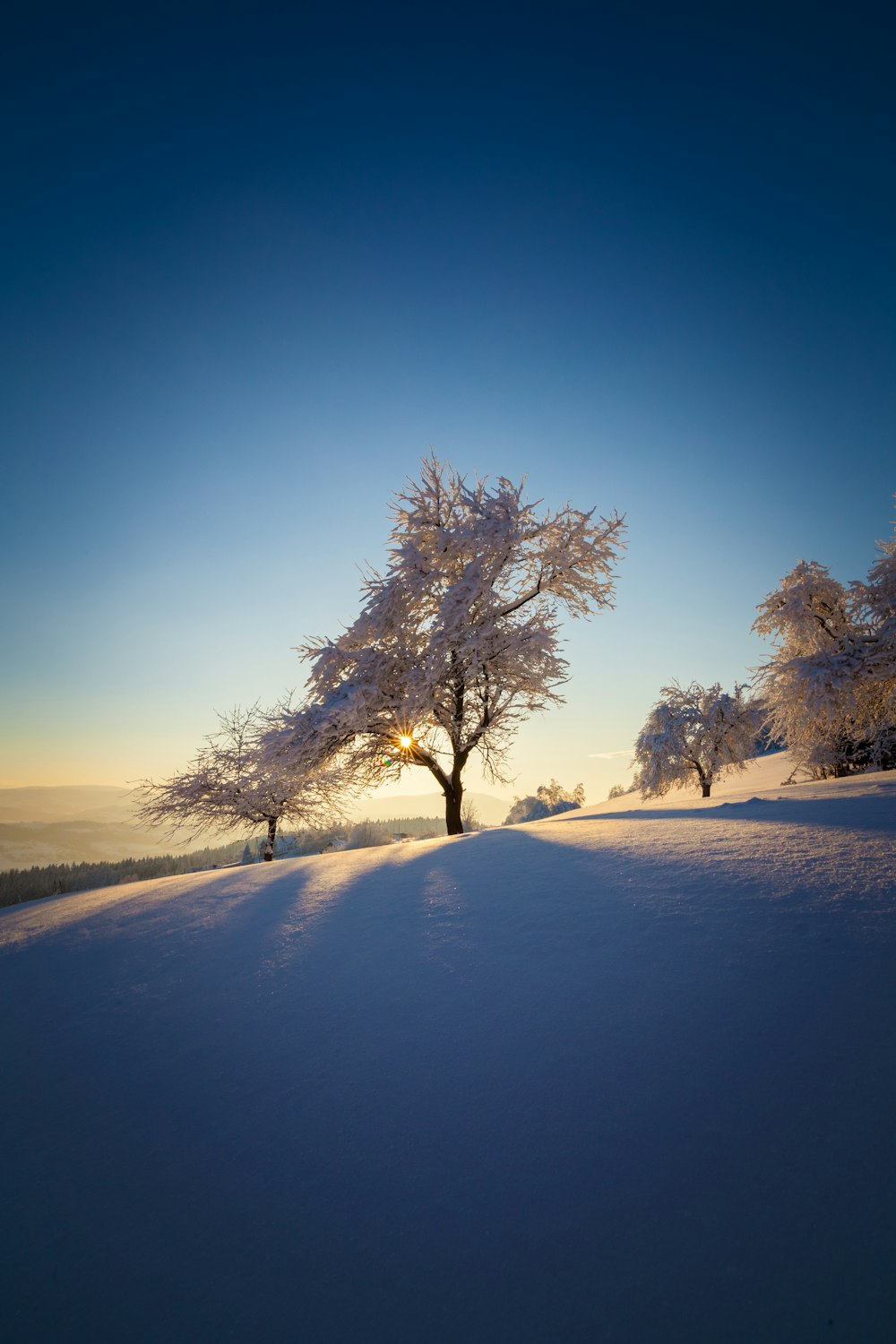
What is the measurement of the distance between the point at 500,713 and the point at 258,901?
6825mm

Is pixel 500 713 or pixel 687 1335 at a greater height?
pixel 500 713

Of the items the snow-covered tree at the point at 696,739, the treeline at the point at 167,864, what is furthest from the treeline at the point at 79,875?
the snow-covered tree at the point at 696,739

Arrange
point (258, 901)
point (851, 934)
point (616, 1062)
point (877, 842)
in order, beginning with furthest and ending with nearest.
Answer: point (258, 901) → point (877, 842) → point (851, 934) → point (616, 1062)

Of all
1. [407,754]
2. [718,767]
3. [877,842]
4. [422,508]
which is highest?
[422,508]

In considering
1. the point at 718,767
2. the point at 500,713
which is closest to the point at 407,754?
the point at 500,713

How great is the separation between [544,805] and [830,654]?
20286 millimetres

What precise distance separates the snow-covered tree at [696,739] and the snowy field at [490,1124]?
22643 mm

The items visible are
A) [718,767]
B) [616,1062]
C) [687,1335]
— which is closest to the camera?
[687,1335]

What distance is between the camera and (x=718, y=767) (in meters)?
24.6

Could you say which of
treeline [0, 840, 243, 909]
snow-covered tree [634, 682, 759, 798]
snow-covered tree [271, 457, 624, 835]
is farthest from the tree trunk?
snow-covered tree [634, 682, 759, 798]

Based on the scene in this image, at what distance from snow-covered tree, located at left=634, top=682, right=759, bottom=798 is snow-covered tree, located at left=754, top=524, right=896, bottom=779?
30.9 feet

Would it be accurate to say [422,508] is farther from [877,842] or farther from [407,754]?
[877,842]

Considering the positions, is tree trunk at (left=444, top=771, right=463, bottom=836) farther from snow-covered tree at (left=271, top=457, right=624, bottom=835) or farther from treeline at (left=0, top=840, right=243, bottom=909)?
treeline at (left=0, top=840, right=243, bottom=909)

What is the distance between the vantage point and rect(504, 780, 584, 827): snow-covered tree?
29375mm
